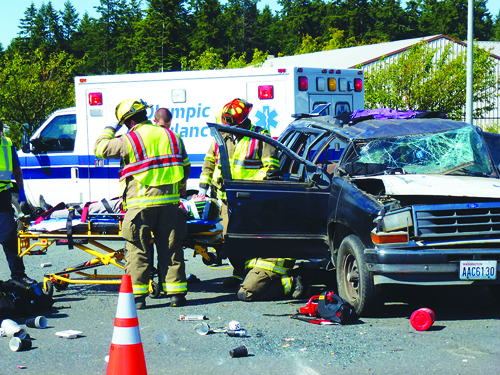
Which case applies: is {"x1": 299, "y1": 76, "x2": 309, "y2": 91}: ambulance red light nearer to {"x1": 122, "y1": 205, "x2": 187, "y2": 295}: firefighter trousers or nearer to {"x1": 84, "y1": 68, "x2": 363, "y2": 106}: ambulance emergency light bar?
{"x1": 84, "y1": 68, "x2": 363, "y2": 106}: ambulance emergency light bar

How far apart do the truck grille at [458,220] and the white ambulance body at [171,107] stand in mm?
5297

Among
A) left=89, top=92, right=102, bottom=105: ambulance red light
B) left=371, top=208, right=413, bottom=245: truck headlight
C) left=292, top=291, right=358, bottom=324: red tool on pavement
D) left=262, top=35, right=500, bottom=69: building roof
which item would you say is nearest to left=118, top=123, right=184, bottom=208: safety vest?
left=292, top=291, right=358, bottom=324: red tool on pavement

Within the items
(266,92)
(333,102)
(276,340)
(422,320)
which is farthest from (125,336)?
(333,102)

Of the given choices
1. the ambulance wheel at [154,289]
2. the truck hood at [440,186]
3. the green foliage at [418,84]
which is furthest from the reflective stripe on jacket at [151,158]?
the green foliage at [418,84]

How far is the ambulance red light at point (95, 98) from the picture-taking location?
457 inches

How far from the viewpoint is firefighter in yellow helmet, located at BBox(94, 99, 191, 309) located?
6348 mm

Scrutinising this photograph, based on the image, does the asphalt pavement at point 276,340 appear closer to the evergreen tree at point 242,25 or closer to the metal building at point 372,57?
the metal building at point 372,57

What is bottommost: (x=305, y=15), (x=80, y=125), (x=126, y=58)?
(x=80, y=125)

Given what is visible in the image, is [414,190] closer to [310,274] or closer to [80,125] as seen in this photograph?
[310,274]

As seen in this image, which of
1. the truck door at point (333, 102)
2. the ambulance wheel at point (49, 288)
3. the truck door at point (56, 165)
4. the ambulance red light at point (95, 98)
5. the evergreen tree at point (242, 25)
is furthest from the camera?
the evergreen tree at point (242, 25)

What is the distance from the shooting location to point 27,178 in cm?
1241

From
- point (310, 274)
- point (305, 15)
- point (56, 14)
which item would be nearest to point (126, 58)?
point (56, 14)

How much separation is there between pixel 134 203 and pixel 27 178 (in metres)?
6.79

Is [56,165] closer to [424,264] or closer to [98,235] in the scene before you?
[98,235]
